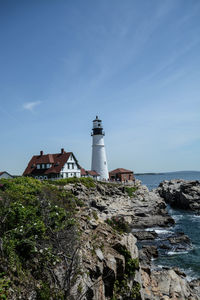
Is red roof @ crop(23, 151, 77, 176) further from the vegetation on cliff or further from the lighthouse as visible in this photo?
the vegetation on cliff

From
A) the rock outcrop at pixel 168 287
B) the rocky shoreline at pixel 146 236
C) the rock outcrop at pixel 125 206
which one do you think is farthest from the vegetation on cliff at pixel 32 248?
the rock outcrop at pixel 125 206

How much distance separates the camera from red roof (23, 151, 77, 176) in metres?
43.6

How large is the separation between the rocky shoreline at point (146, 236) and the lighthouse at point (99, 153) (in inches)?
266

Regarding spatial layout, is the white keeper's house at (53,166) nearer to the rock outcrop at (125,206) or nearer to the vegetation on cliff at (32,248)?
the rock outcrop at (125,206)

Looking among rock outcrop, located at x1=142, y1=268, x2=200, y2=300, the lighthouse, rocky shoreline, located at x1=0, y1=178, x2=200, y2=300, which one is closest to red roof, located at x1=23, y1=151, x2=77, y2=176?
the lighthouse

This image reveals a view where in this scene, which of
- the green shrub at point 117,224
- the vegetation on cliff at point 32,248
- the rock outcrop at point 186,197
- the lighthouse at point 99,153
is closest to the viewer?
the vegetation on cliff at point 32,248

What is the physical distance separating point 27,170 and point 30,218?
38445mm

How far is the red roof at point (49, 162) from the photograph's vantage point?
43.6 m

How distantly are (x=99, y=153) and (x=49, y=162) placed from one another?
13454 millimetres

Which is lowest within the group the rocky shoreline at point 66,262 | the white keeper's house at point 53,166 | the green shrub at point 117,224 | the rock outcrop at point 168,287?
the rock outcrop at point 168,287

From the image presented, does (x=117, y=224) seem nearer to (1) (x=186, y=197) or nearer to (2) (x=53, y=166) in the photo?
(2) (x=53, y=166)

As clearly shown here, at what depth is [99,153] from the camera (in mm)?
52250

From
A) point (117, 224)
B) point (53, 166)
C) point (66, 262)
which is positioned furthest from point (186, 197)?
point (66, 262)

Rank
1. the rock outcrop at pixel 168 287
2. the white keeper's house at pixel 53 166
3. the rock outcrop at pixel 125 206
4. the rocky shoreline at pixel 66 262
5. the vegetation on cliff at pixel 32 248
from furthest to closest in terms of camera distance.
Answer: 1. the white keeper's house at pixel 53 166
2. the rock outcrop at pixel 125 206
3. the rock outcrop at pixel 168 287
4. the rocky shoreline at pixel 66 262
5. the vegetation on cliff at pixel 32 248
